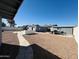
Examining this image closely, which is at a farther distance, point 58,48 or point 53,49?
point 58,48

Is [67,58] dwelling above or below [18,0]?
below

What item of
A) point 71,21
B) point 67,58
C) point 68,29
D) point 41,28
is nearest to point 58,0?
point 68,29

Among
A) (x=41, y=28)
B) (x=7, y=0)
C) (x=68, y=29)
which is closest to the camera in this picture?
(x=7, y=0)

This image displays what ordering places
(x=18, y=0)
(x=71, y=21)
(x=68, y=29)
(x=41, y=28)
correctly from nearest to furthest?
1. (x=18, y=0)
2. (x=68, y=29)
3. (x=41, y=28)
4. (x=71, y=21)

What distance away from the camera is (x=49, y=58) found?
6438mm

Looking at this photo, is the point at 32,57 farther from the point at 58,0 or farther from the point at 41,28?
the point at 41,28

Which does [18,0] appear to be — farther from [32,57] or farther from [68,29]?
[68,29]

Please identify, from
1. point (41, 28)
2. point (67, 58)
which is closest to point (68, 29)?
point (41, 28)

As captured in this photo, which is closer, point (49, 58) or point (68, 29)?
point (49, 58)

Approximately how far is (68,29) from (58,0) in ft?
36.8

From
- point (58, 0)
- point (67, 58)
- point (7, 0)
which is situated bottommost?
point (67, 58)

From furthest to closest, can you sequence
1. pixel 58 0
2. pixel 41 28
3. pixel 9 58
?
pixel 41 28 < pixel 58 0 < pixel 9 58

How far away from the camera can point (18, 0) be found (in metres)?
5.23

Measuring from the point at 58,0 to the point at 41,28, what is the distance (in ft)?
80.0
